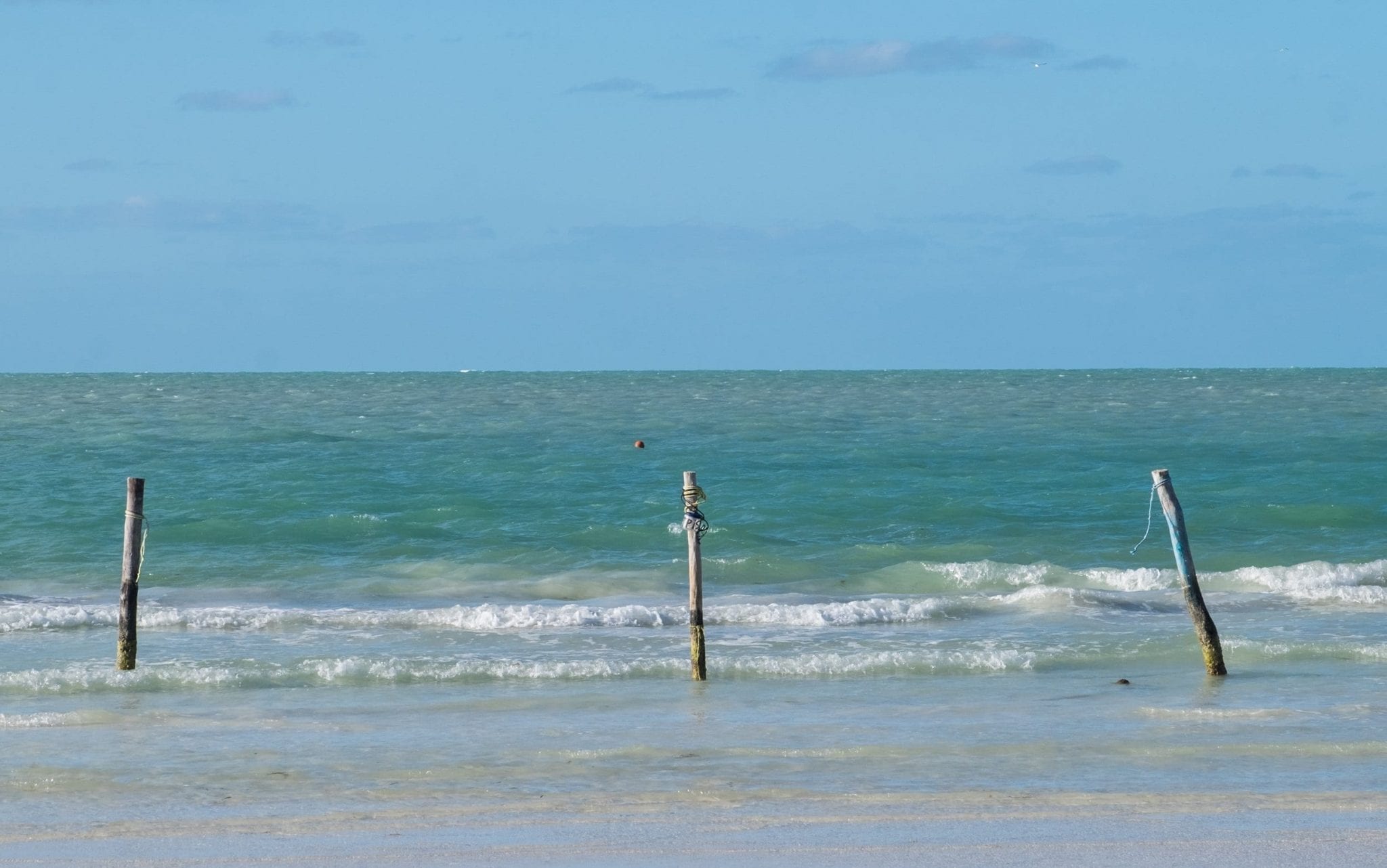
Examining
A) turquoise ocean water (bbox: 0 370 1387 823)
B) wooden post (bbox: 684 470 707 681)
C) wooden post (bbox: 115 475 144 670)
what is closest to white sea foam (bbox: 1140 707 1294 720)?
turquoise ocean water (bbox: 0 370 1387 823)

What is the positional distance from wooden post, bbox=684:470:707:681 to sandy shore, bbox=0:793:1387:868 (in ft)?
14.8

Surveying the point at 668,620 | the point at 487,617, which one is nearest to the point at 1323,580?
the point at 668,620

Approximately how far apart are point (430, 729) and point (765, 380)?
10019 cm

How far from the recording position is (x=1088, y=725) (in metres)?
11.9

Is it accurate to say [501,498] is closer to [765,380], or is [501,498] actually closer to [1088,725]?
[1088,725]

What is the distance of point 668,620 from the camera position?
59.4 ft

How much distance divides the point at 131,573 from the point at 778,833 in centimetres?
882

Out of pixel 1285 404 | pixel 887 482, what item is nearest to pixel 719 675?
pixel 887 482

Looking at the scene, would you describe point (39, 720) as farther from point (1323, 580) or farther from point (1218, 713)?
point (1323, 580)

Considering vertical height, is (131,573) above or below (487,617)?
above

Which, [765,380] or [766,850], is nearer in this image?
[766,850]

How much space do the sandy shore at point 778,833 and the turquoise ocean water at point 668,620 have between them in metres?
0.34

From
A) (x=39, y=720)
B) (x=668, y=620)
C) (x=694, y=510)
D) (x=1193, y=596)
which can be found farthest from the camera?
(x=668, y=620)

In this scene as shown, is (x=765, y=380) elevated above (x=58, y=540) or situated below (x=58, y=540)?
above
